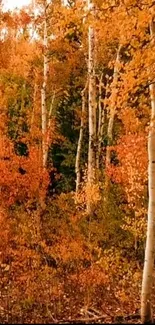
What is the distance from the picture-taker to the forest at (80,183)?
7730 millimetres

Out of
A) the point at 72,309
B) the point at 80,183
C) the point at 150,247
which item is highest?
the point at 80,183

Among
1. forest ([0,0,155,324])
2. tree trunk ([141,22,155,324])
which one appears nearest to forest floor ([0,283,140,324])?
forest ([0,0,155,324])

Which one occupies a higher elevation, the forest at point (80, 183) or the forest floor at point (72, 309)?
the forest at point (80, 183)

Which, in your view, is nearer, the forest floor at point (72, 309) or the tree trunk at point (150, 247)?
the tree trunk at point (150, 247)

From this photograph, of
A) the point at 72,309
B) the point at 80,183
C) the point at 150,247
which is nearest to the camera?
the point at 150,247

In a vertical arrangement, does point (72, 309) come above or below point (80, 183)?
below

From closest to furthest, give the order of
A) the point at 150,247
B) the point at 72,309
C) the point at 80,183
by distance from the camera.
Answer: the point at 150,247, the point at 72,309, the point at 80,183

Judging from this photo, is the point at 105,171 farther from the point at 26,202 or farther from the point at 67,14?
the point at 67,14

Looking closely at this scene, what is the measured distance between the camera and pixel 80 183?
61.0 feet

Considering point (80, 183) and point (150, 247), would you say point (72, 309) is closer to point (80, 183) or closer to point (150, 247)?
point (150, 247)

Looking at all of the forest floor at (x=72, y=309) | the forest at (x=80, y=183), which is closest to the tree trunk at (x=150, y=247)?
the forest at (x=80, y=183)

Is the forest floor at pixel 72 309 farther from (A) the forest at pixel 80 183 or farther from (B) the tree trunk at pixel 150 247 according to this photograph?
(B) the tree trunk at pixel 150 247

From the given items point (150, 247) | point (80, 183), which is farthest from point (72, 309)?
point (80, 183)

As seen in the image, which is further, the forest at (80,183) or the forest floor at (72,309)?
the forest floor at (72,309)
